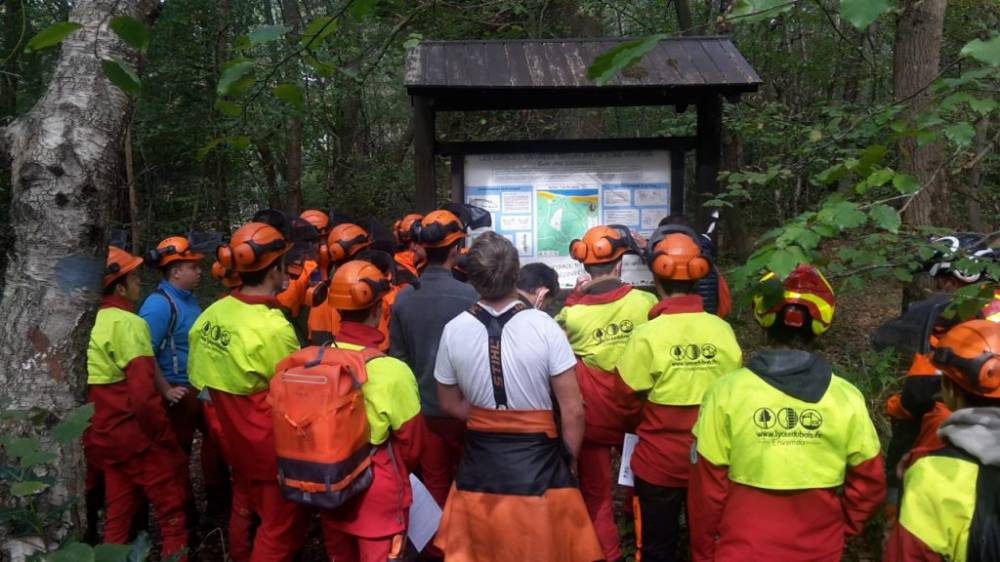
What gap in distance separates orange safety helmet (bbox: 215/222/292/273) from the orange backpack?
860mm

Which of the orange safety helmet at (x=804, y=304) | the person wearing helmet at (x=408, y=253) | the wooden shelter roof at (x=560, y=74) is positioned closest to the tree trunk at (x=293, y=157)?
the person wearing helmet at (x=408, y=253)

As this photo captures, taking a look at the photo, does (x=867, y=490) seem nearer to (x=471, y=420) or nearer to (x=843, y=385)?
(x=843, y=385)

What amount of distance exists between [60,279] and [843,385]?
2747 millimetres

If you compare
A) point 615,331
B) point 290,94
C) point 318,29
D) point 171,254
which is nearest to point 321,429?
point 290,94

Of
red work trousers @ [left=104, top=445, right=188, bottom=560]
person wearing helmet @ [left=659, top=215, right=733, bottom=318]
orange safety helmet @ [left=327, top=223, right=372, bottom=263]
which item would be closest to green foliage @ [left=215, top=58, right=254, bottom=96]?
red work trousers @ [left=104, top=445, right=188, bottom=560]

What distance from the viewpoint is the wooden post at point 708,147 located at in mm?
5707

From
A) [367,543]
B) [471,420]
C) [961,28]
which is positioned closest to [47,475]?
[367,543]

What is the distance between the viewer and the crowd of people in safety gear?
2.75 m

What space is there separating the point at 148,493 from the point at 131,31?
3566 millimetres

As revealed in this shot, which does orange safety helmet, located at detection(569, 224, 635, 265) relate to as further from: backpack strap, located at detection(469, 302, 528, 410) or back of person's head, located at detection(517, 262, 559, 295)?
backpack strap, located at detection(469, 302, 528, 410)

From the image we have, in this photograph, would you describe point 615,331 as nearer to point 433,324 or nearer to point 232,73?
point 433,324

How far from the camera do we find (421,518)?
143 inches

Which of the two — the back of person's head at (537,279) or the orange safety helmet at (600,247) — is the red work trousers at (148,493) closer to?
the back of person's head at (537,279)

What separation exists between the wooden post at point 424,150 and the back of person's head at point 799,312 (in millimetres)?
3300
